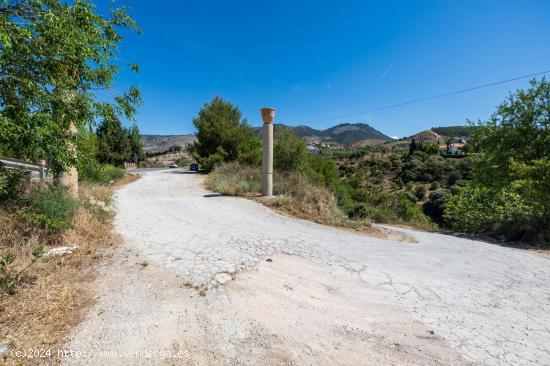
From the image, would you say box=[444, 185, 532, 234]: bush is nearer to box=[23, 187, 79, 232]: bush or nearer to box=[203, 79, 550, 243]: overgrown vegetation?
box=[203, 79, 550, 243]: overgrown vegetation

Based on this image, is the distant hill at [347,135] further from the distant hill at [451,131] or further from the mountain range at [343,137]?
the distant hill at [451,131]

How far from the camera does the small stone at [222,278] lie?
3.78m

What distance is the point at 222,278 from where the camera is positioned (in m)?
3.88

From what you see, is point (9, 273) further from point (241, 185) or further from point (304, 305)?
point (241, 185)

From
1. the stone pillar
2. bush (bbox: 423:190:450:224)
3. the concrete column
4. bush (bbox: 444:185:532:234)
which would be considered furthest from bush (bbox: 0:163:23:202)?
bush (bbox: 423:190:450:224)

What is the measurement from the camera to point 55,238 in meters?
4.78

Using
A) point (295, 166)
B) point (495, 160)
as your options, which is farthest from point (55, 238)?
point (495, 160)

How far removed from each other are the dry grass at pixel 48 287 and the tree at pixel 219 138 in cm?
1696

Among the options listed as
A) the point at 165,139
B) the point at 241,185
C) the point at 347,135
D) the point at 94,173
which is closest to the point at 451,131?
the point at 347,135

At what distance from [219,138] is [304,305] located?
2126cm

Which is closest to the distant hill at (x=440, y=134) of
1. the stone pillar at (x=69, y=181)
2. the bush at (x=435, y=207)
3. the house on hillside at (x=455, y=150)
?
the house on hillside at (x=455, y=150)

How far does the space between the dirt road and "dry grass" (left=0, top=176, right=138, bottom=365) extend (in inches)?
8.6

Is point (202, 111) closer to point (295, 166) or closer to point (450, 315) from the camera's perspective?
point (295, 166)

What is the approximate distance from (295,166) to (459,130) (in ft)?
392
